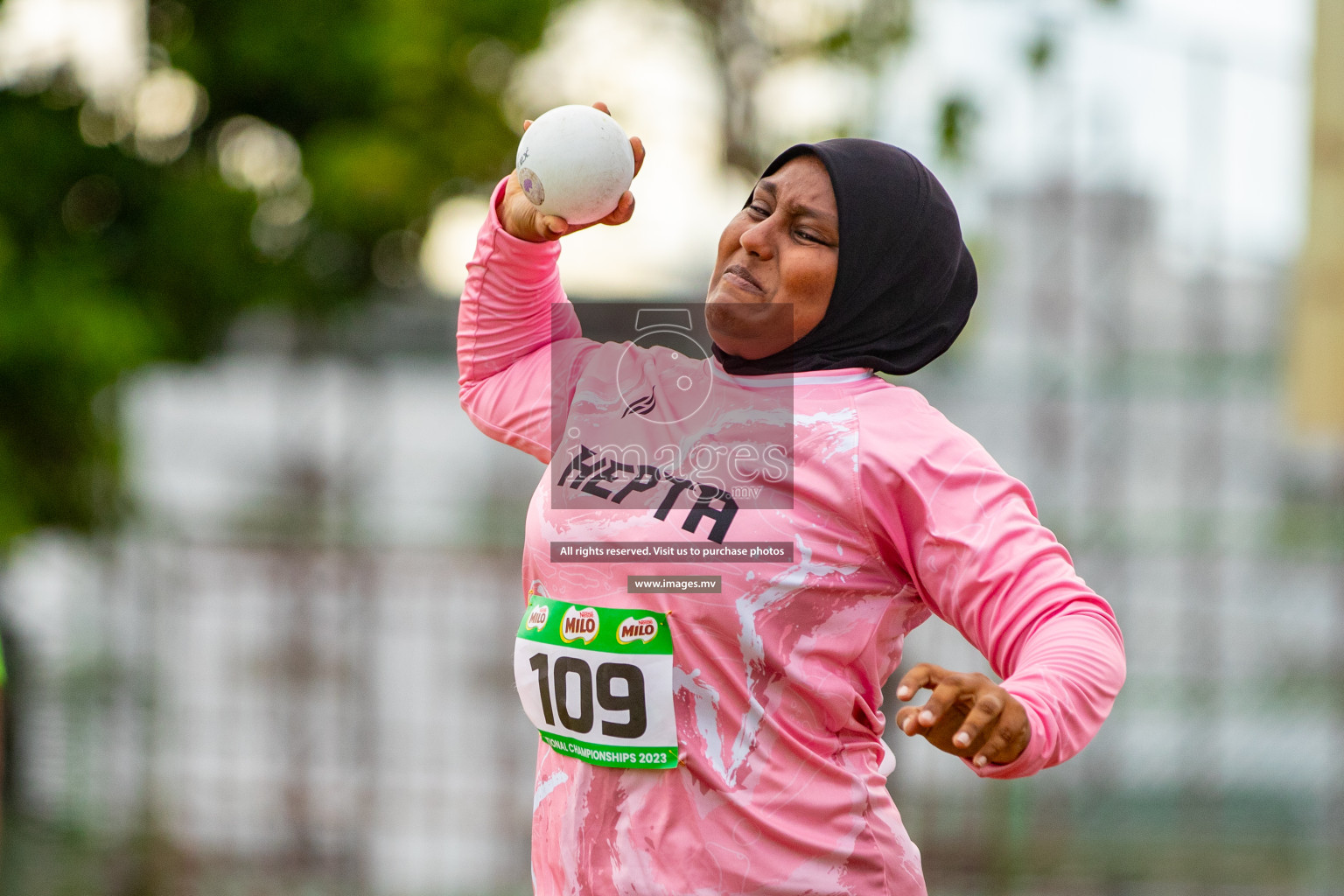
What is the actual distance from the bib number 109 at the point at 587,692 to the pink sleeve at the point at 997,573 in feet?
1.18

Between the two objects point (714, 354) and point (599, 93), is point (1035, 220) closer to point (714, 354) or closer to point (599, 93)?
point (599, 93)

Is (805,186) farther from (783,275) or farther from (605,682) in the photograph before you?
(605,682)

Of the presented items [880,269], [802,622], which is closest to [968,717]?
[802,622]

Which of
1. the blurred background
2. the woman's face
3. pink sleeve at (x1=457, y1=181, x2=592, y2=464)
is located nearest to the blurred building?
the blurred background

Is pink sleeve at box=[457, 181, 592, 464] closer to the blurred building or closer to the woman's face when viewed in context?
the woman's face

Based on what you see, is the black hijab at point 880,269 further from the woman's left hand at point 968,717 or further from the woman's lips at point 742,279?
the woman's left hand at point 968,717

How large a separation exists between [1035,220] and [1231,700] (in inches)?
89.2

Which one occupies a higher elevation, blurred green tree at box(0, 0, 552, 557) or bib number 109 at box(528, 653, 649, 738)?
blurred green tree at box(0, 0, 552, 557)

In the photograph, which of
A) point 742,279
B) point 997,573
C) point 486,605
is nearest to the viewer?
point 997,573

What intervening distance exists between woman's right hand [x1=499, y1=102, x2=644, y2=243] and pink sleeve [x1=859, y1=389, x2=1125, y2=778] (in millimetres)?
467

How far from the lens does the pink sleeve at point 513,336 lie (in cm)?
192

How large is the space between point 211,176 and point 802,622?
457 centimetres

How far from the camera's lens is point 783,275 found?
69.7 inches

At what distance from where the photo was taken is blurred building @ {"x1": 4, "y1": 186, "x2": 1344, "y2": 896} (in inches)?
224
